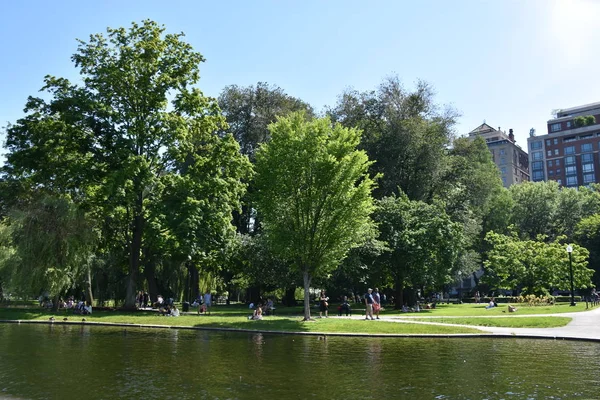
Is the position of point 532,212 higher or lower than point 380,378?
higher

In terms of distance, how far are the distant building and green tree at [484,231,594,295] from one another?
366ft

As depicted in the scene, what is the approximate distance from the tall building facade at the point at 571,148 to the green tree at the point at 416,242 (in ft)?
394

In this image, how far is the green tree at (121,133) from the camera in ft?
125

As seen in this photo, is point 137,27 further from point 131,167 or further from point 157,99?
point 131,167

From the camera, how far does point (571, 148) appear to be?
149625 millimetres

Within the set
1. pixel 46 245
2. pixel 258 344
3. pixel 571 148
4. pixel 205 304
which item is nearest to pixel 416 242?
pixel 205 304

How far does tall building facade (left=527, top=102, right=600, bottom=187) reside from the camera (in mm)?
146125

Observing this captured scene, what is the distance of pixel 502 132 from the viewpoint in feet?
552

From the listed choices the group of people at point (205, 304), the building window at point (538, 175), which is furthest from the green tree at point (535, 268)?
the building window at point (538, 175)

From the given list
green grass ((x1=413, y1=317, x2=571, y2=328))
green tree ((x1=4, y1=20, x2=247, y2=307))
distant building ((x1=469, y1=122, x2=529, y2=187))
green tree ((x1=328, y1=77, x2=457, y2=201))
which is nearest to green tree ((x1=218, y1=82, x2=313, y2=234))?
green tree ((x1=328, y1=77, x2=457, y2=201))

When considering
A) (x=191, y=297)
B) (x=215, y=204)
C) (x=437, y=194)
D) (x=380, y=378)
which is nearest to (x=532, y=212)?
(x=437, y=194)

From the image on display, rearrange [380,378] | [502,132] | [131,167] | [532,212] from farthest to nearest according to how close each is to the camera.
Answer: [502,132], [532,212], [131,167], [380,378]

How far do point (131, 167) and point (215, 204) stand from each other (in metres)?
7.68

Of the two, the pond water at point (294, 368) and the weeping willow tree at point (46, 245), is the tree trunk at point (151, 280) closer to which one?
the weeping willow tree at point (46, 245)
